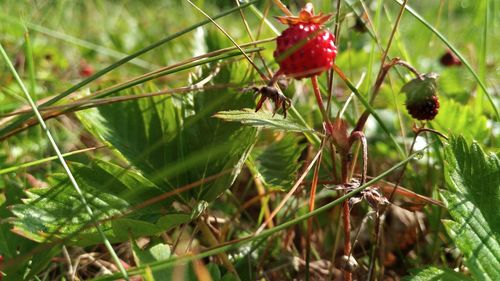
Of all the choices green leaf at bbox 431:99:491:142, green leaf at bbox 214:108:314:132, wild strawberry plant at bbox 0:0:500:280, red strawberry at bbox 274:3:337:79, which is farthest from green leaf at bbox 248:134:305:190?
green leaf at bbox 431:99:491:142

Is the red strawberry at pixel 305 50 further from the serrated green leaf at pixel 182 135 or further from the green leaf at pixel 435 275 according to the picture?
the green leaf at pixel 435 275

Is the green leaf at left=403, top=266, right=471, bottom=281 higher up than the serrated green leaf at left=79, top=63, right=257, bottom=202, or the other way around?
the serrated green leaf at left=79, top=63, right=257, bottom=202

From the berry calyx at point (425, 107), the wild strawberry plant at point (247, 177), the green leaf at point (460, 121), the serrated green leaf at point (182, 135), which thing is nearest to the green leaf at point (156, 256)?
the wild strawberry plant at point (247, 177)

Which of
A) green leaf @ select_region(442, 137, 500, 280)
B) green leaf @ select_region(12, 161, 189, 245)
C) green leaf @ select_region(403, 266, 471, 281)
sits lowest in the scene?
green leaf @ select_region(403, 266, 471, 281)

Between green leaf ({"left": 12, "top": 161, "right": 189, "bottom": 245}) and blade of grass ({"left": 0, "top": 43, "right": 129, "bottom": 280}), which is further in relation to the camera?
green leaf ({"left": 12, "top": 161, "right": 189, "bottom": 245})

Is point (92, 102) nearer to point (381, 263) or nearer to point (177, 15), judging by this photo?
point (381, 263)

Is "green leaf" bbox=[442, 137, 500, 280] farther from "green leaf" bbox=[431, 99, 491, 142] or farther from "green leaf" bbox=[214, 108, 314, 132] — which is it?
"green leaf" bbox=[431, 99, 491, 142]

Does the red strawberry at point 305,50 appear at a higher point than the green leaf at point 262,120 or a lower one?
higher
